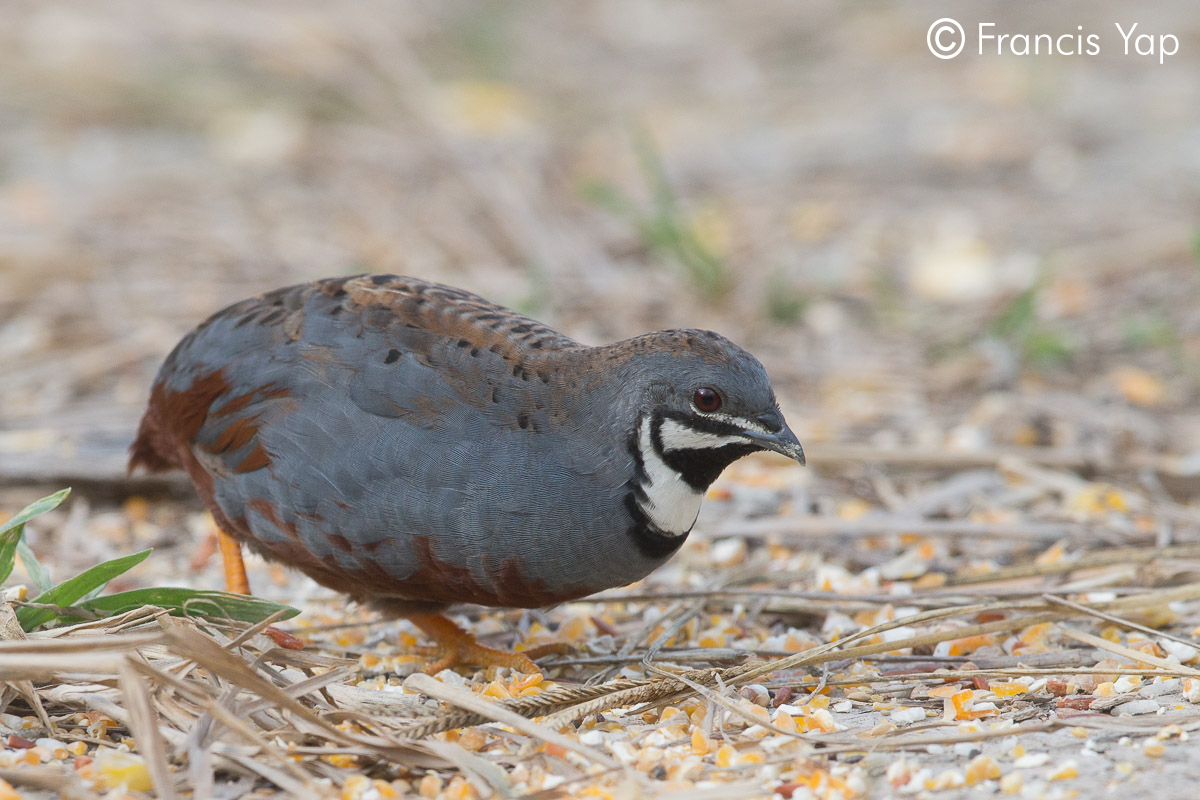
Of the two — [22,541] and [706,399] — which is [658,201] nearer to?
[706,399]

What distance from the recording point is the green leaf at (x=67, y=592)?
11.7ft

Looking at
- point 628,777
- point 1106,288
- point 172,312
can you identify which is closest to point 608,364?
point 628,777

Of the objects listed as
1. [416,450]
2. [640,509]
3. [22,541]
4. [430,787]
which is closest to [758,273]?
[640,509]

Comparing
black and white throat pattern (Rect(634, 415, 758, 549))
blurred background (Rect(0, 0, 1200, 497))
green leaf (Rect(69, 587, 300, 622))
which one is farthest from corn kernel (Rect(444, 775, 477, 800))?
blurred background (Rect(0, 0, 1200, 497))

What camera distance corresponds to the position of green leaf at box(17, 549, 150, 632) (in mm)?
3576

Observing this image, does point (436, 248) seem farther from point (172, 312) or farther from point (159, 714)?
point (159, 714)

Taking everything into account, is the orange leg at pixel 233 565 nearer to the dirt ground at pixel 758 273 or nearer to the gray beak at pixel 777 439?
the dirt ground at pixel 758 273

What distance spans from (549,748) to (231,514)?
4.79ft

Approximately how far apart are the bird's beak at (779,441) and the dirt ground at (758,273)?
63 cm

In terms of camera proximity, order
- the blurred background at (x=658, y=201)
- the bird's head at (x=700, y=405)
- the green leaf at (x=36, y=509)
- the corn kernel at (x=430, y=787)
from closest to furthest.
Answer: the corn kernel at (x=430, y=787) → the green leaf at (x=36, y=509) → the bird's head at (x=700, y=405) → the blurred background at (x=658, y=201)

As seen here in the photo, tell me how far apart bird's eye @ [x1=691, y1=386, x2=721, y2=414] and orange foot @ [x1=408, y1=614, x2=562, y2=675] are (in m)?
0.98

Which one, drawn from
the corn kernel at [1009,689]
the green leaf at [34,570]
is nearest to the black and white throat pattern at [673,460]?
the corn kernel at [1009,689]

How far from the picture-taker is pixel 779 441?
3.63 m

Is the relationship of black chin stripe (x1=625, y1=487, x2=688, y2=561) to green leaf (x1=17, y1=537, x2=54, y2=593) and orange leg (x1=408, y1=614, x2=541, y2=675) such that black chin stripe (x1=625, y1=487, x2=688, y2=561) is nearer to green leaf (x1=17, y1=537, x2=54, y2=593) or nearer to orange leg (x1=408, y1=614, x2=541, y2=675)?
orange leg (x1=408, y1=614, x2=541, y2=675)
